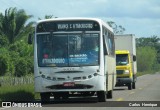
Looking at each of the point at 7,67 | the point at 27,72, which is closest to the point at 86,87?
the point at 7,67

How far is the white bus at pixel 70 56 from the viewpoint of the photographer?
2030 cm

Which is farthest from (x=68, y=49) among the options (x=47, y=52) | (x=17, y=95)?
(x=17, y=95)

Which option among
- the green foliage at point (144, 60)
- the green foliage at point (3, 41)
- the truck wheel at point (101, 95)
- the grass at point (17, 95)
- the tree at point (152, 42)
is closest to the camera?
the truck wheel at point (101, 95)

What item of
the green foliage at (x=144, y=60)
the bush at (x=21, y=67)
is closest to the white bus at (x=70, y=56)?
the bush at (x=21, y=67)

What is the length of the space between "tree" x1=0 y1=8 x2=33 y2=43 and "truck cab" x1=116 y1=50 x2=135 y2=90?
21412 mm

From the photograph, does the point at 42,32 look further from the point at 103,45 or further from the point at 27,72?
the point at 27,72

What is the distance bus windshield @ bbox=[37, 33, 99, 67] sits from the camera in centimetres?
2047

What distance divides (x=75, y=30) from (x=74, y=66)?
150 cm

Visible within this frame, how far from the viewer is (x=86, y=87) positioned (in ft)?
66.8

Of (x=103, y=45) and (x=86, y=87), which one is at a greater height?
(x=103, y=45)

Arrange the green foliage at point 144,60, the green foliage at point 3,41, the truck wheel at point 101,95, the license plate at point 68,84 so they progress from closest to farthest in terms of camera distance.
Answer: the license plate at point 68,84 < the truck wheel at point 101,95 < the green foliage at point 3,41 < the green foliage at point 144,60

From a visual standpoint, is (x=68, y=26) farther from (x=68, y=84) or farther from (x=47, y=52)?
(x=68, y=84)

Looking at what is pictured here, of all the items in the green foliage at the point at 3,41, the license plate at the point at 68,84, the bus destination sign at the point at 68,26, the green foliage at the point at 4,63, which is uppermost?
the green foliage at the point at 3,41

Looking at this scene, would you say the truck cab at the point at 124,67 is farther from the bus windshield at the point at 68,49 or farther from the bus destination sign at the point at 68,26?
the bus windshield at the point at 68,49
